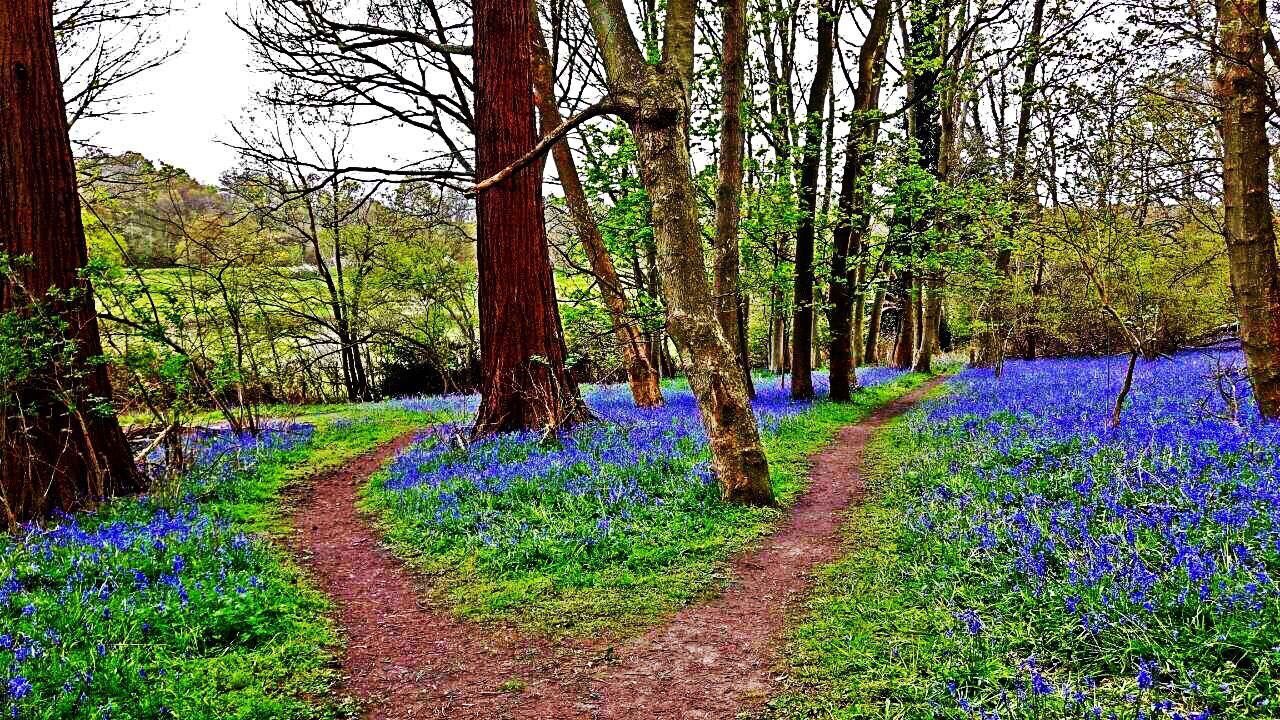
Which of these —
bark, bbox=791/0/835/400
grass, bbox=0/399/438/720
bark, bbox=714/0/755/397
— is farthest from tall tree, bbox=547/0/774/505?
bark, bbox=791/0/835/400

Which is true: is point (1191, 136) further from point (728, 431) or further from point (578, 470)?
point (578, 470)

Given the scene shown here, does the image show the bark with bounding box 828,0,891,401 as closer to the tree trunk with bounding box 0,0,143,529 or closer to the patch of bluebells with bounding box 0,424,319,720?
the patch of bluebells with bounding box 0,424,319,720

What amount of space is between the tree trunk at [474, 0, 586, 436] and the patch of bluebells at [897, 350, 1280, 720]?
6.10m

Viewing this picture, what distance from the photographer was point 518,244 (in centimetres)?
1160

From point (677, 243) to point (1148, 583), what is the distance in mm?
5000

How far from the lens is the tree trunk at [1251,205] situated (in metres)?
7.24

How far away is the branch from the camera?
6125 mm

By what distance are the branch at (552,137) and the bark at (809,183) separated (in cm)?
770

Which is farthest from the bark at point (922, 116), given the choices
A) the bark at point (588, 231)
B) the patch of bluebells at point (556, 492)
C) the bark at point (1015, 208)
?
the patch of bluebells at point (556, 492)

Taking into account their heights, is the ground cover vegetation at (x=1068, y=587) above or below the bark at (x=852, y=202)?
below

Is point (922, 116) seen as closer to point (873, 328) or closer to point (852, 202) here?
point (873, 328)

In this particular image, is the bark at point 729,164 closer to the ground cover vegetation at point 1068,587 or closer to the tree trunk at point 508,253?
the tree trunk at point 508,253

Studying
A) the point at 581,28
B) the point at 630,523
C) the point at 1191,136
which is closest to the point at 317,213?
the point at 581,28

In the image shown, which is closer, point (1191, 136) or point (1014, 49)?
point (1191, 136)
